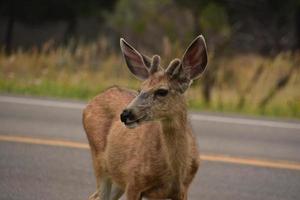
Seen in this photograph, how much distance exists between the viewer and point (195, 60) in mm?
6305

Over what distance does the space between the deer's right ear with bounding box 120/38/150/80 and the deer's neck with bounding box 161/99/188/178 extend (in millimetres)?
426

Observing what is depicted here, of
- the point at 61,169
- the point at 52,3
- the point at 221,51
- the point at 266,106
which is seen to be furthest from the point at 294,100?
the point at 52,3

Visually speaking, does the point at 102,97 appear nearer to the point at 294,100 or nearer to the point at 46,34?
the point at 294,100

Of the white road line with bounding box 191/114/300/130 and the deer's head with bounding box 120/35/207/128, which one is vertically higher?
the deer's head with bounding box 120/35/207/128

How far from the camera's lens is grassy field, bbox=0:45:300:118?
15.8 metres

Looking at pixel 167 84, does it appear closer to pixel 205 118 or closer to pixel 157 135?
pixel 157 135

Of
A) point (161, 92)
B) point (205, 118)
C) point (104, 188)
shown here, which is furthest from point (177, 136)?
point (205, 118)

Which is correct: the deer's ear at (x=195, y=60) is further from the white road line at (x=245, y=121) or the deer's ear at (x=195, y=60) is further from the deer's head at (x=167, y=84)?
the white road line at (x=245, y=121)

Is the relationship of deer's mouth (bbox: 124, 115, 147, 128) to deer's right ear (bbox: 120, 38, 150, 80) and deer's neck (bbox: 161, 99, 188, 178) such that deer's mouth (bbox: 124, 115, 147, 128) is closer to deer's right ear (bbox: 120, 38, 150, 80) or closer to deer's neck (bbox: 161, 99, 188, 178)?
deer's neck (bbox: 161, 99, 188, 178)

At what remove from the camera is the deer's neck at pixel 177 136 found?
623 cm

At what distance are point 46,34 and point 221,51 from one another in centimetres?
1743

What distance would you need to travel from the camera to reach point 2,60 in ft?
62.2

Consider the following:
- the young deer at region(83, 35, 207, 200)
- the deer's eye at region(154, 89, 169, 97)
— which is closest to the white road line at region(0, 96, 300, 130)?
the young deer at region(83, 35, 207, 200)

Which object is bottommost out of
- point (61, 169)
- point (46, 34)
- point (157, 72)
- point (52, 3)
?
point (46, 34)
